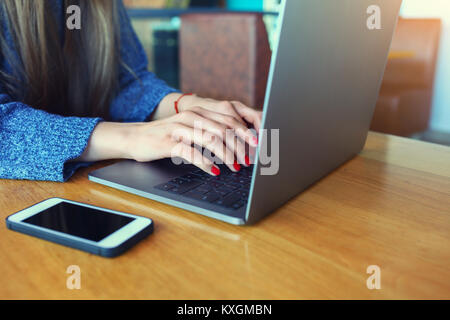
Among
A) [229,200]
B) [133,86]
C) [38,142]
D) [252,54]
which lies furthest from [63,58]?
[252,54]

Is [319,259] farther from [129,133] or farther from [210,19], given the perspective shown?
[210,19]

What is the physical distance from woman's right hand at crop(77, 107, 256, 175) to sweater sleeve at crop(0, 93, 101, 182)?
0.03 m

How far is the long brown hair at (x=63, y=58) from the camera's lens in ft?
2.20

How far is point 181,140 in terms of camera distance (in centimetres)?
53

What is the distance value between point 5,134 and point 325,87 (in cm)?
42

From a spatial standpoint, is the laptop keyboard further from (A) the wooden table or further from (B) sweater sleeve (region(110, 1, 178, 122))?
(B) sweater sleeve (region(110, 1, 178, 122))

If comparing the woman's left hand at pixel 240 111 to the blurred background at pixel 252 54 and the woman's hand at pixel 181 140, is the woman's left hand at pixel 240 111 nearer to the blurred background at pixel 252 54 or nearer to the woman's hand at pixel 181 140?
the woman's hand at pixel 181 140

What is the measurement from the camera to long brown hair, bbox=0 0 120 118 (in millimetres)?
671

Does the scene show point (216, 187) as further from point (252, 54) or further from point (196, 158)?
point (252, 54)

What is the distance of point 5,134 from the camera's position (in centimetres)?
54

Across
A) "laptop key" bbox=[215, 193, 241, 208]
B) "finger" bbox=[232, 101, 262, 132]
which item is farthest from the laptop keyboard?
"finger" bbox=[232, 101, 262, 132]

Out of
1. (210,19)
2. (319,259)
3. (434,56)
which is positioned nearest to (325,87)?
(319,259)
